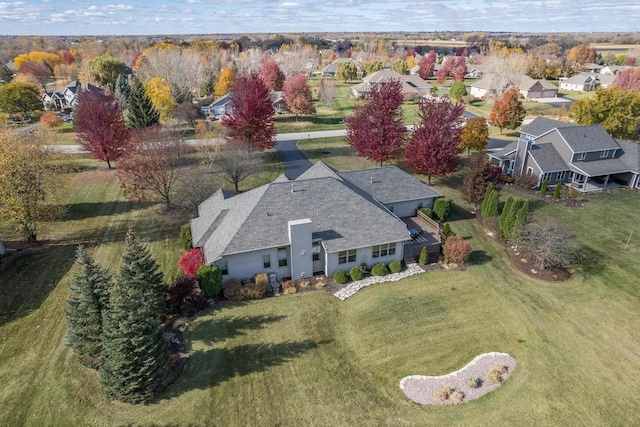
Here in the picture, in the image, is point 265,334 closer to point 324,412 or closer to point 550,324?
point 324,412

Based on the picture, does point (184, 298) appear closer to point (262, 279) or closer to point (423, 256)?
point (262, 279)

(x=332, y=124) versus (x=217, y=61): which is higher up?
(x=217, y=61)

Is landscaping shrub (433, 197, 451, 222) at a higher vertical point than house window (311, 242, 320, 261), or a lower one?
lower

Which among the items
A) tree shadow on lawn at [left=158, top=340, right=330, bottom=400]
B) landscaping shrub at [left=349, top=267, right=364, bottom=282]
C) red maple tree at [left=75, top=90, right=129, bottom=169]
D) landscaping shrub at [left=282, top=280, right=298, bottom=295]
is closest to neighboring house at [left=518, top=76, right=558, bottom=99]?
landscaping shrub at [left=349, top=267, right=364, bottom=282]

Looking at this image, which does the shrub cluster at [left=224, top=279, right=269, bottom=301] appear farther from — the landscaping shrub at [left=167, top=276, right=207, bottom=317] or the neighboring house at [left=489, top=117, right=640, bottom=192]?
the neighboring house at [left=489, top=117, right=640, bottom=192]

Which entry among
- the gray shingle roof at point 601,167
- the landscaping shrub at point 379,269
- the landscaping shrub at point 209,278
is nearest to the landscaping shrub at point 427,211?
the landscaping shrub at point 379,269

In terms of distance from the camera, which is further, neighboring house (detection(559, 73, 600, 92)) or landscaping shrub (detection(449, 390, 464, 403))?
neighboring house (detection(559, 73, 600, 92))

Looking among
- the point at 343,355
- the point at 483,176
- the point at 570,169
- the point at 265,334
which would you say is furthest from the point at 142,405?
the point at 570,169

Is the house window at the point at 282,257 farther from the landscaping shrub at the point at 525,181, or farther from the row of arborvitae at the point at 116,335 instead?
the landscaping shrub at the point at 525,181
